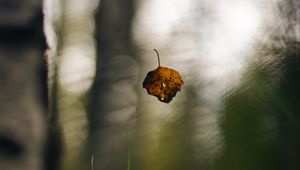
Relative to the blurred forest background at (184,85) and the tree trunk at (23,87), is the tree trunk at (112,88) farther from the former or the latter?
the tree trunk at (23,87)

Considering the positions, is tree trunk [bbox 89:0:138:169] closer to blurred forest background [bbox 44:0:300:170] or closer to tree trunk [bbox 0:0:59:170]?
blurred forest background [bbox 44:0:300:170]

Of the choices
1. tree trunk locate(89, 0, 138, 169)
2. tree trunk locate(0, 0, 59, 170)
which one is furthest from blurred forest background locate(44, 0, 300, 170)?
tree trunk locate(0, 0, 59, 170)

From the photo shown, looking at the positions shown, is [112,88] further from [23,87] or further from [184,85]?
[23,87]

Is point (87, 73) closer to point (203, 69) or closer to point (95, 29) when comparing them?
point (95, 29)

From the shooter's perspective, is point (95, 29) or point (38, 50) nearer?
point (38, 50)

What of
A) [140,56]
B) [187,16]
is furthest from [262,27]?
[140,56]

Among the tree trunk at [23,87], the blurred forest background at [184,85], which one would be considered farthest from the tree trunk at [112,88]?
the tree trunk at [23,87]

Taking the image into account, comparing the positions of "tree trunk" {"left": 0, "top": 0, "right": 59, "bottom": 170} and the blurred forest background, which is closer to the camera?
"tree trunk" {"left": 0, "top": 0, "right": 59, "bottom": 170}

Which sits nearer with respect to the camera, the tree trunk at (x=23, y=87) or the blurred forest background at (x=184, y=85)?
the tree trunk at (x=23, y=87)
